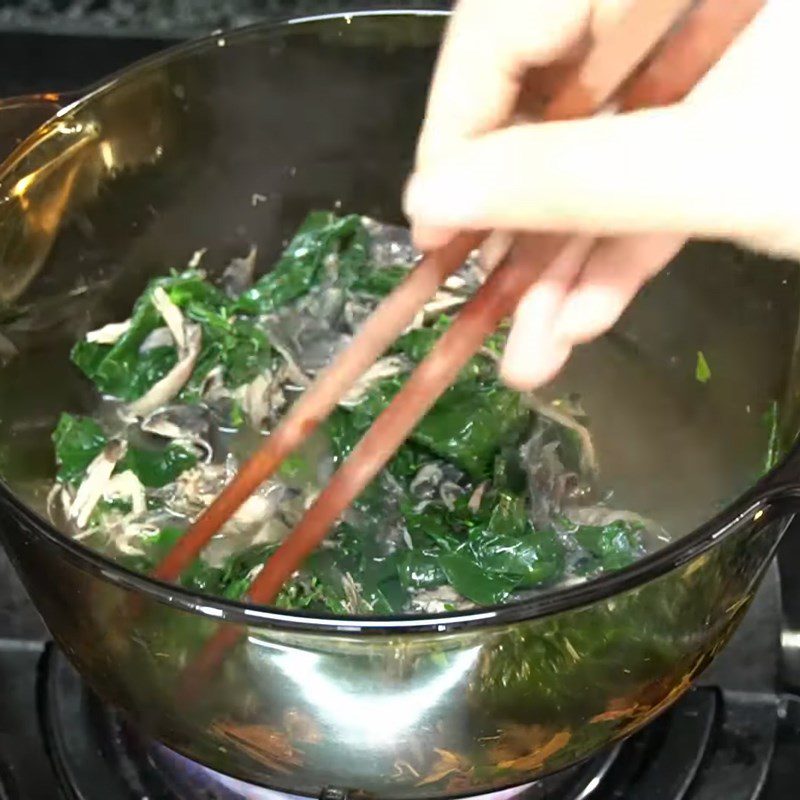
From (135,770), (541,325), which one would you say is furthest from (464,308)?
(135,770)

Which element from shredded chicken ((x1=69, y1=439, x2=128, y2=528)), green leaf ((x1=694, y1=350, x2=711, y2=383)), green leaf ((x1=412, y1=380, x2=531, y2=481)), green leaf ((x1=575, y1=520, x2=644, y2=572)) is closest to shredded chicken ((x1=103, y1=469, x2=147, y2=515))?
shredded chicken ((x1=69, y1=439, x2=128, y2=528))

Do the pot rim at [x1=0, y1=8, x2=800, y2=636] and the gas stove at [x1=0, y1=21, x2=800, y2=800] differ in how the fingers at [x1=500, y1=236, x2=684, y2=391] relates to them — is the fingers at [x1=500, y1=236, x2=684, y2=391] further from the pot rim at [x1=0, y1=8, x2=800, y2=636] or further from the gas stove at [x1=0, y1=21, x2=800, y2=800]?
the gas stove at [x1=0, y1=21, x2=800, y2=800]

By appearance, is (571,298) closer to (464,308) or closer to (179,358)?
(464,308)

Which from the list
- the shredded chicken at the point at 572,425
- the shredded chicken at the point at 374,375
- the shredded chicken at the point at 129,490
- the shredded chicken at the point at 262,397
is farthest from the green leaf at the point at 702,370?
the shredded chicken at the point at 129,490

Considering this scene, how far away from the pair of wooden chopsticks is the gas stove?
140mm

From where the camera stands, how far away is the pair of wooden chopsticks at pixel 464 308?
489 millimetres

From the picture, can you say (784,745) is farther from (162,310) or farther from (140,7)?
(140,7)

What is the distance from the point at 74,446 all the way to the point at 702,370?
1.62ft

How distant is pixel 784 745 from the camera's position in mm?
738

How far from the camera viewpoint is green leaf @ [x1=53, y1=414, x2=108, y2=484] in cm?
86

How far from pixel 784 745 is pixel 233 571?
1.25ft

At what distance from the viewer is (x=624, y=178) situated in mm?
418

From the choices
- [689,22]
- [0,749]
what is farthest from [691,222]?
[0,749]

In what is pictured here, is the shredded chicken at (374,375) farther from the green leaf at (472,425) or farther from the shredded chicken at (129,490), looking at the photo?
the shredded chicken at (129,490)
